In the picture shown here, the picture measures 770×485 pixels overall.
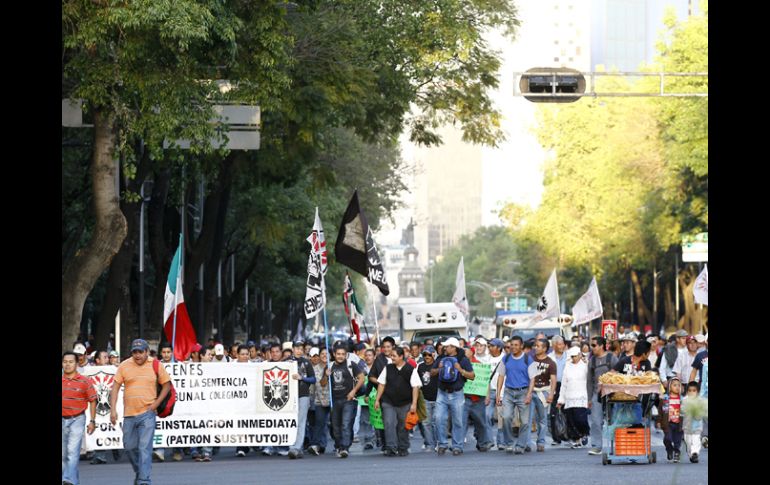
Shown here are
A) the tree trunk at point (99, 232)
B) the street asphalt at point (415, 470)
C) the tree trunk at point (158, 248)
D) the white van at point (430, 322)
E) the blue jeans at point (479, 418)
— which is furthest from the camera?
the white van at point (430, 322)

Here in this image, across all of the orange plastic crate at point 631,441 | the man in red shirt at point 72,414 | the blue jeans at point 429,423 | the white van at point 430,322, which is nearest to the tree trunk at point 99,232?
the man in red shirt at point 72,414

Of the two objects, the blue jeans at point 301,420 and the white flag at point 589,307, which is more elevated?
the white flag at point 589,307

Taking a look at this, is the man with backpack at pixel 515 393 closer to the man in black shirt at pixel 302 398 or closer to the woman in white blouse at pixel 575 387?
the woman in white blouse at pixel 575 387

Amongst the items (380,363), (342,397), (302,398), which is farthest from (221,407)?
(380,363)

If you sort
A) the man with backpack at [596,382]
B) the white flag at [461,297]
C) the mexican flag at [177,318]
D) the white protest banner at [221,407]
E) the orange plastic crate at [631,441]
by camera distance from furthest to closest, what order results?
1. the white flag at [461,297]
2. the mexican flag at [177,318]
3. the white protest banner at [221,407]
4. the man with backpack at [596,382]
5. the orange plastic crate at [631,441]

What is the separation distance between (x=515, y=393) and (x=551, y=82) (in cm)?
761

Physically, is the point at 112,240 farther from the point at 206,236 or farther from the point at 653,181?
the point at 653,181

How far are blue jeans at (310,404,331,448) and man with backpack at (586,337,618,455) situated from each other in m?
4.04

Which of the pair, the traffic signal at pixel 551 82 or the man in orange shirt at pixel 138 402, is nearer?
the man in orange shirt at pixel 138 402

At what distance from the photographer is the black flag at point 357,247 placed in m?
26.7

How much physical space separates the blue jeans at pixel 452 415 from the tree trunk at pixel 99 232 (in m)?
5.36
